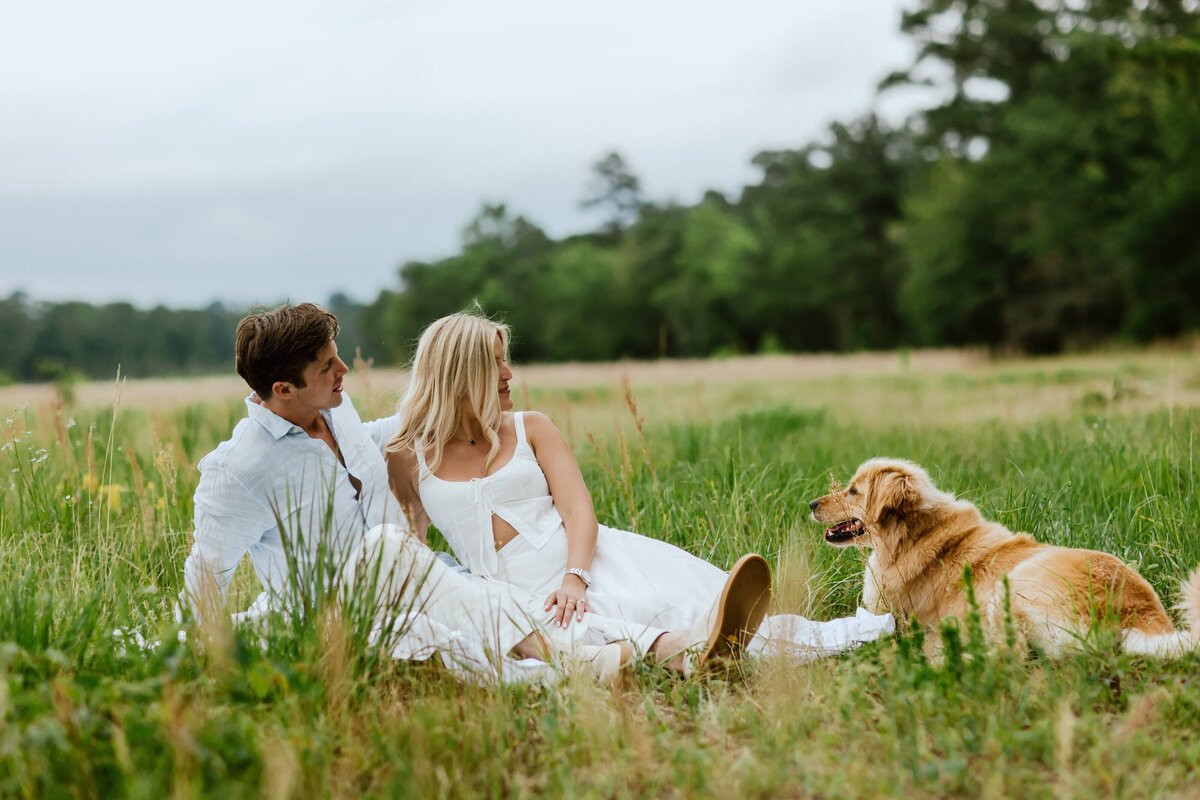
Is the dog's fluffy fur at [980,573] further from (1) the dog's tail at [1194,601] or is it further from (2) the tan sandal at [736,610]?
(2) the tan sandal at [736,610]

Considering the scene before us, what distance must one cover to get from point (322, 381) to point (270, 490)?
0.47 m

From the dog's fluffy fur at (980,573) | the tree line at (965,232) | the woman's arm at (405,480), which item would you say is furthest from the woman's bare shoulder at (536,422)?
the tree line at (965,232)

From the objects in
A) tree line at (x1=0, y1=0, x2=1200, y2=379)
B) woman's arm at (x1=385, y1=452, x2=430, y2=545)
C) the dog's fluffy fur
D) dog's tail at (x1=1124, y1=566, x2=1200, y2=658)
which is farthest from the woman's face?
tree line at (x1=0, y1=0, x2=1200, y2=379)

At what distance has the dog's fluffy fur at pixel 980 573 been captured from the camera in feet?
11.2

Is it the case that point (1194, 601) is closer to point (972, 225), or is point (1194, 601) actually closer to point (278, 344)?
point (278, 344)

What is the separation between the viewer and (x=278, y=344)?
141 inches

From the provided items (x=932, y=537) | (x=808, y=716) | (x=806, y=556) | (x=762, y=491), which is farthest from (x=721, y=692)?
(x=762, y=491)

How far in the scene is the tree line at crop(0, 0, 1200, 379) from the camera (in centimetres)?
2855

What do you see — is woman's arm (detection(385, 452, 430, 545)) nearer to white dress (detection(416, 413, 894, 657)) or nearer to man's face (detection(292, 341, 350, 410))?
white dress (detection(416, 413, 894, 657))

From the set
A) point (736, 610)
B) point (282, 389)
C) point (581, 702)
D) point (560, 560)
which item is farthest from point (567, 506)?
point (282, 389)

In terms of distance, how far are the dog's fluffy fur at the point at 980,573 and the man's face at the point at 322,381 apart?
213 centimetres

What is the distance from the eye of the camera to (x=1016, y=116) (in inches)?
1247

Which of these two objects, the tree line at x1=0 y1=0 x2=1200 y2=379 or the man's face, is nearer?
the man's face

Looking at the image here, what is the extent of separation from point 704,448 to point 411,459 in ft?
10.0
